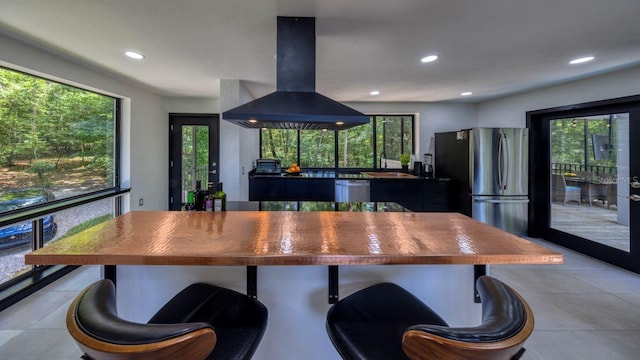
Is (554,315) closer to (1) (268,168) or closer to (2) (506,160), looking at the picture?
(2) (506,160)

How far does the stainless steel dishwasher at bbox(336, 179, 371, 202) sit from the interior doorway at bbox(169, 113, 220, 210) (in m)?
2.38

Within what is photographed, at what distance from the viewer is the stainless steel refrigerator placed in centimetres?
455

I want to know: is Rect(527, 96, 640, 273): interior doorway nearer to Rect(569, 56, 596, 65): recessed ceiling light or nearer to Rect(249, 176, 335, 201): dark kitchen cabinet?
Rect(569, 56, 596, 65): recessed ceiling light

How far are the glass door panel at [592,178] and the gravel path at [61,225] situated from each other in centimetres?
630

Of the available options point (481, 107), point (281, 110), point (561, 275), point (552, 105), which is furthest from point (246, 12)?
point (481, 107)

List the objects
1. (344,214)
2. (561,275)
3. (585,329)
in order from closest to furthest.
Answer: (344,214)
(585,329)
(561,275)

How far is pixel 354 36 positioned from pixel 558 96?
11.6 ft

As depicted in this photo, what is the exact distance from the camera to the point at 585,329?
2.28 m

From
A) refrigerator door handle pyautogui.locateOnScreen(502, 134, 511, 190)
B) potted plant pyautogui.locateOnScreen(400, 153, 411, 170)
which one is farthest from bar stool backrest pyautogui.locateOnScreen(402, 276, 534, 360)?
potted plant pyautogui.locateOnScreen(400, 153, 411, 170)

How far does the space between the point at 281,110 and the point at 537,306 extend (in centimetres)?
277

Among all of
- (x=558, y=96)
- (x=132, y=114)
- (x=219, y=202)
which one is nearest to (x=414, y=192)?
(x=558, y=96)

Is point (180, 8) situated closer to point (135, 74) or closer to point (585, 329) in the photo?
point (135, 74)

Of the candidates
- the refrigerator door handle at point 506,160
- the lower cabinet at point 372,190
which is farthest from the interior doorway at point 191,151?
the refrigerator door handle at point 506,160

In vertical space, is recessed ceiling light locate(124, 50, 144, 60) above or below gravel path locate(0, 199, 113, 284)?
above
